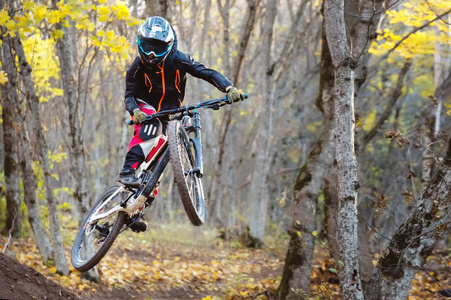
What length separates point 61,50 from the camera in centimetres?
770

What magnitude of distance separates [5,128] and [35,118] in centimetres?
232

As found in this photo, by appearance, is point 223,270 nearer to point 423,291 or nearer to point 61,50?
point 423,291

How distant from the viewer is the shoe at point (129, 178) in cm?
500

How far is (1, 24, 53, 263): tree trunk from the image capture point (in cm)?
729

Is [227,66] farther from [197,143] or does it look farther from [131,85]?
[197,143]

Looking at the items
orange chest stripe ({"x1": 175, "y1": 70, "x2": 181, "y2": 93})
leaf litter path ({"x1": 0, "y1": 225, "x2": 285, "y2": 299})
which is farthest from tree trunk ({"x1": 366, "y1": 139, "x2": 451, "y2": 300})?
leaf litter path ({"x1": 0, "y1": 225, "x2": 285, "y2": 299})

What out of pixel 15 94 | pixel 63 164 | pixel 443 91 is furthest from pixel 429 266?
pixel 63 164

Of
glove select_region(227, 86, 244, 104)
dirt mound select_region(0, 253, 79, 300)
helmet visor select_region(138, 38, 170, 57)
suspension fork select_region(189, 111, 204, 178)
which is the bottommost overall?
dirt mound select_region(0, 253, 79, 300)

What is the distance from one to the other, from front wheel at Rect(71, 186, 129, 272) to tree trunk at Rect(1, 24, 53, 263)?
199 cm

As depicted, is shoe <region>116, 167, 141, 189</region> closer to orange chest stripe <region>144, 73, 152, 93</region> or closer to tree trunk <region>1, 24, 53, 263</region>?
orange chest stripe <region>144, 73, 152, 93</region>

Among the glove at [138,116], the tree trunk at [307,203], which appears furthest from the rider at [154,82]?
the tree trunk at [307,203]

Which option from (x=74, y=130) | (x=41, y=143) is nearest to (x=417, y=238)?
(x=74, y=130)

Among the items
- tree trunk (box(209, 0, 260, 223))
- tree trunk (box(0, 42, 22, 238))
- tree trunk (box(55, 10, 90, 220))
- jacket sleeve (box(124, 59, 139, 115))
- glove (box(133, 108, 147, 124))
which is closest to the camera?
glove (box(133, 108, 147, 124))

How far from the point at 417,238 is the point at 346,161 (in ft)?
3.66
